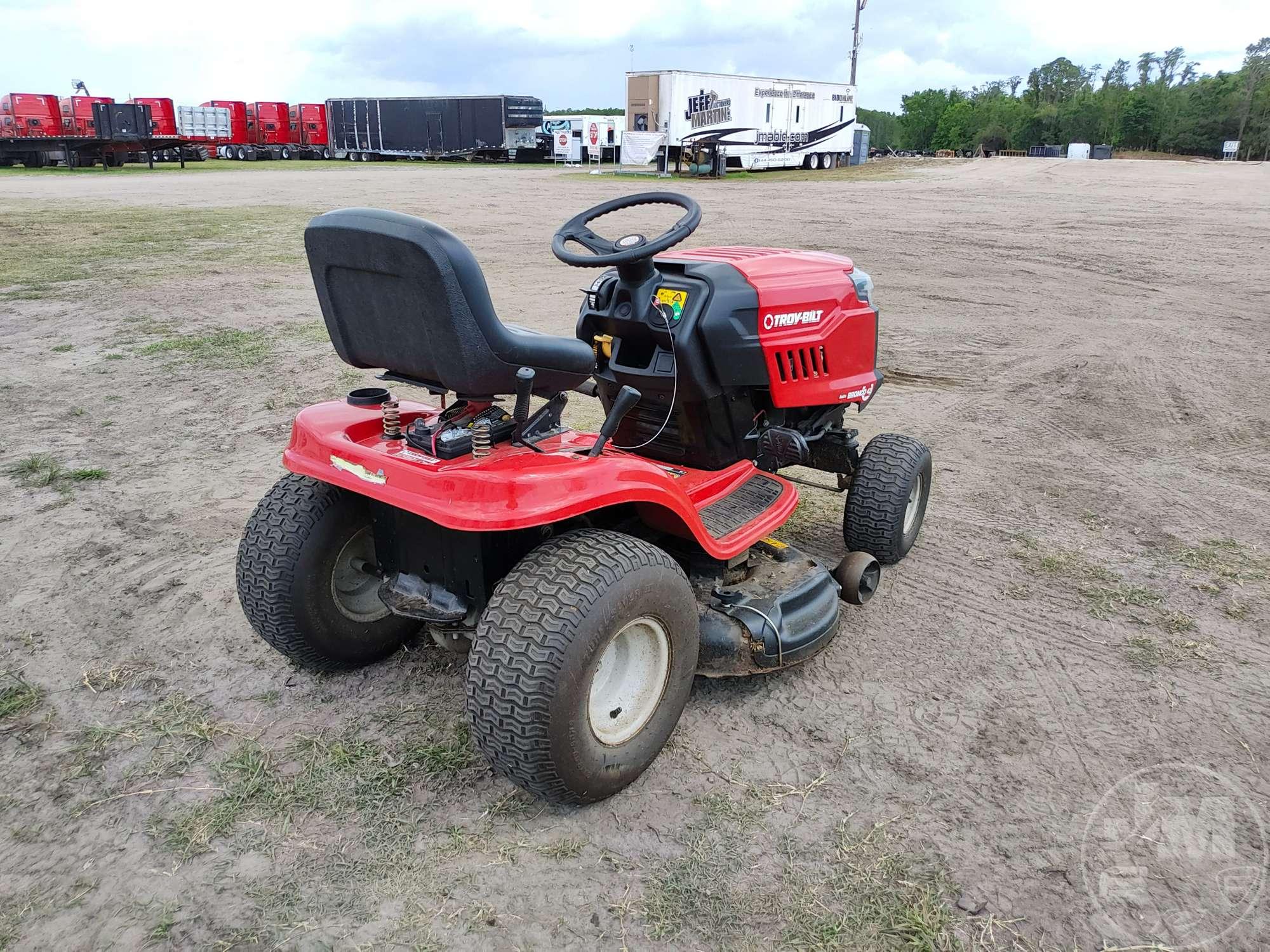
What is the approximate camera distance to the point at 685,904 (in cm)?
219

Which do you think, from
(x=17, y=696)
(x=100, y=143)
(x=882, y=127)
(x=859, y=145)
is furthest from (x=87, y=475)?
(x=882, y=127)

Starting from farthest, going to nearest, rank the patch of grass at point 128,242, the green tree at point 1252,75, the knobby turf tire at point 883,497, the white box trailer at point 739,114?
the green tree at point 1252,75 → the white box trailer at point 739,114 → the patch of grass at point 128,242 → the knobby turf tire at point 883,497

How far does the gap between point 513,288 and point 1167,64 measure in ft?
352

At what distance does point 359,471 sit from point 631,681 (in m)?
A: 0.97

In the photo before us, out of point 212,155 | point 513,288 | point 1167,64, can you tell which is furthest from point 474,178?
point 1167,64

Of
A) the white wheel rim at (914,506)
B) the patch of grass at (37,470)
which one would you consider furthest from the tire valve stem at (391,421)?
the patch of grass at (37,470)

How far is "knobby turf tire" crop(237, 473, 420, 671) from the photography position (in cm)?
277

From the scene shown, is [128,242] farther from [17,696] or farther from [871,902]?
[871,902]

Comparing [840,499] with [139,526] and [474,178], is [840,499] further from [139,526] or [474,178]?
[474,178]

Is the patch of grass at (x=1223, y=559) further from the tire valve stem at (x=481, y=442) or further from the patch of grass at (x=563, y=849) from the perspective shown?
the tire valve stem at (x=481, y=442)

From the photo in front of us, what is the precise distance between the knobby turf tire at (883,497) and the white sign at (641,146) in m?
24.1

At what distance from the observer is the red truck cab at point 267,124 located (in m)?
42.4

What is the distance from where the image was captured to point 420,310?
224 cm

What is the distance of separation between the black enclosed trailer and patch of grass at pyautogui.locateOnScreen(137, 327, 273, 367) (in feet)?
106
